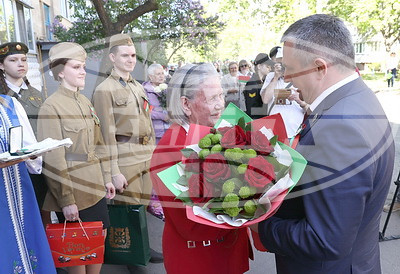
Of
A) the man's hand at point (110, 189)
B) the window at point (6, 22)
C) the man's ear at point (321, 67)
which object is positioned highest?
the window at point (6, 22)

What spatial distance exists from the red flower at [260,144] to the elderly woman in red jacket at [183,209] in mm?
375

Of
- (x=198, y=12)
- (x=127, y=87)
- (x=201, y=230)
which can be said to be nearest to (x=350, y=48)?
(x=201, y=230)

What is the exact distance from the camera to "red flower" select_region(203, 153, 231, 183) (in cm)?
117

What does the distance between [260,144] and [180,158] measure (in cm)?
39

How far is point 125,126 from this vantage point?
10.4 feet

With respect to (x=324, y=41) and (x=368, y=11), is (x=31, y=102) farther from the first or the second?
(x=368, y=11)

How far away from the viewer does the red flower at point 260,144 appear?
1.21 m

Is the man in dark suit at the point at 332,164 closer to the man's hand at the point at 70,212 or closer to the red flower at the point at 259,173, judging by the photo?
the red flower at the point at 259,173

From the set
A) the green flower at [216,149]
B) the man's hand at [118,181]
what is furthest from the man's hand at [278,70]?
the green flower at [216,149]

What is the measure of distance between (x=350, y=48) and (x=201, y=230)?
90cm

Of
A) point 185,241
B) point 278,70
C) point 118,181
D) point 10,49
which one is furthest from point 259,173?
point 278,70

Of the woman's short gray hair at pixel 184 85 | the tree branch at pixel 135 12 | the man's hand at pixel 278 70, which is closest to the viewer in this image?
the woman's short gray hair at pixel 184 85

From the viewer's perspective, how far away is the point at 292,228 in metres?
1.22

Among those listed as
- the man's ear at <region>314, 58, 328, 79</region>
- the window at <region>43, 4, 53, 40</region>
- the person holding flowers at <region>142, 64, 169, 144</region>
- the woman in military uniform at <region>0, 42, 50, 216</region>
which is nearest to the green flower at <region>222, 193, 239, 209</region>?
the man's ear at <region>314, 58, 328, 79</region>
